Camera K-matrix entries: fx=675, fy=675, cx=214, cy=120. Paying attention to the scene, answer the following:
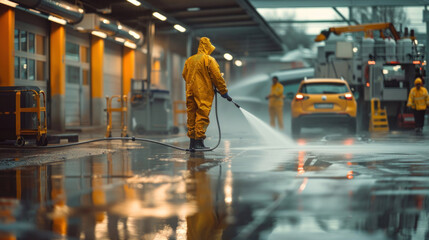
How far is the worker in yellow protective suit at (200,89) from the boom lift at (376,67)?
1346 centimetres

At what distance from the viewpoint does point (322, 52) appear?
2638 centimetres

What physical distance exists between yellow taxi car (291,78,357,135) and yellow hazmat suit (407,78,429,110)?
3565 millimetres

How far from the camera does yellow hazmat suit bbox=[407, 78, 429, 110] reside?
73.0ft

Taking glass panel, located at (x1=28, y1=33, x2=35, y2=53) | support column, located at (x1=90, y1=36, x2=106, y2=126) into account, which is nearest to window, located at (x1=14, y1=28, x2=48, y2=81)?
glass panel, located at (x1=28, y1=33, x2=35, y2=53)

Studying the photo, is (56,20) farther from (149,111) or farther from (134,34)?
(134,34)

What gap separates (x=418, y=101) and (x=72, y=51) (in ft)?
39.7

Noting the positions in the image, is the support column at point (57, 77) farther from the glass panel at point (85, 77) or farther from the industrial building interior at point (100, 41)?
the glass panel at point (85, 77)

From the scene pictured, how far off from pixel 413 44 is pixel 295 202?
2062cm

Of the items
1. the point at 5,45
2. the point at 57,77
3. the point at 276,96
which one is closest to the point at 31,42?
the point at 57,77

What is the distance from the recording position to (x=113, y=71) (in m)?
28.2

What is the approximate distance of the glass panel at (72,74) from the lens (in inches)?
930

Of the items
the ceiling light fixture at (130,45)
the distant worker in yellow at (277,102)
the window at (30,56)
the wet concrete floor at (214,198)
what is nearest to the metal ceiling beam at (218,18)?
the ceiling light fixture at (130,45)

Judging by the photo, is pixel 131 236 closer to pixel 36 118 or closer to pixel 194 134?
pixel 194 134

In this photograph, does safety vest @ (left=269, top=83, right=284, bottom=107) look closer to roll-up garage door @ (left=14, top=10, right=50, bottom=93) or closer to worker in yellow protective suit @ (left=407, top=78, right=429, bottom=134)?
worker in yellow protective suit @ (left=407, top=78, right=429, bottom=134)
